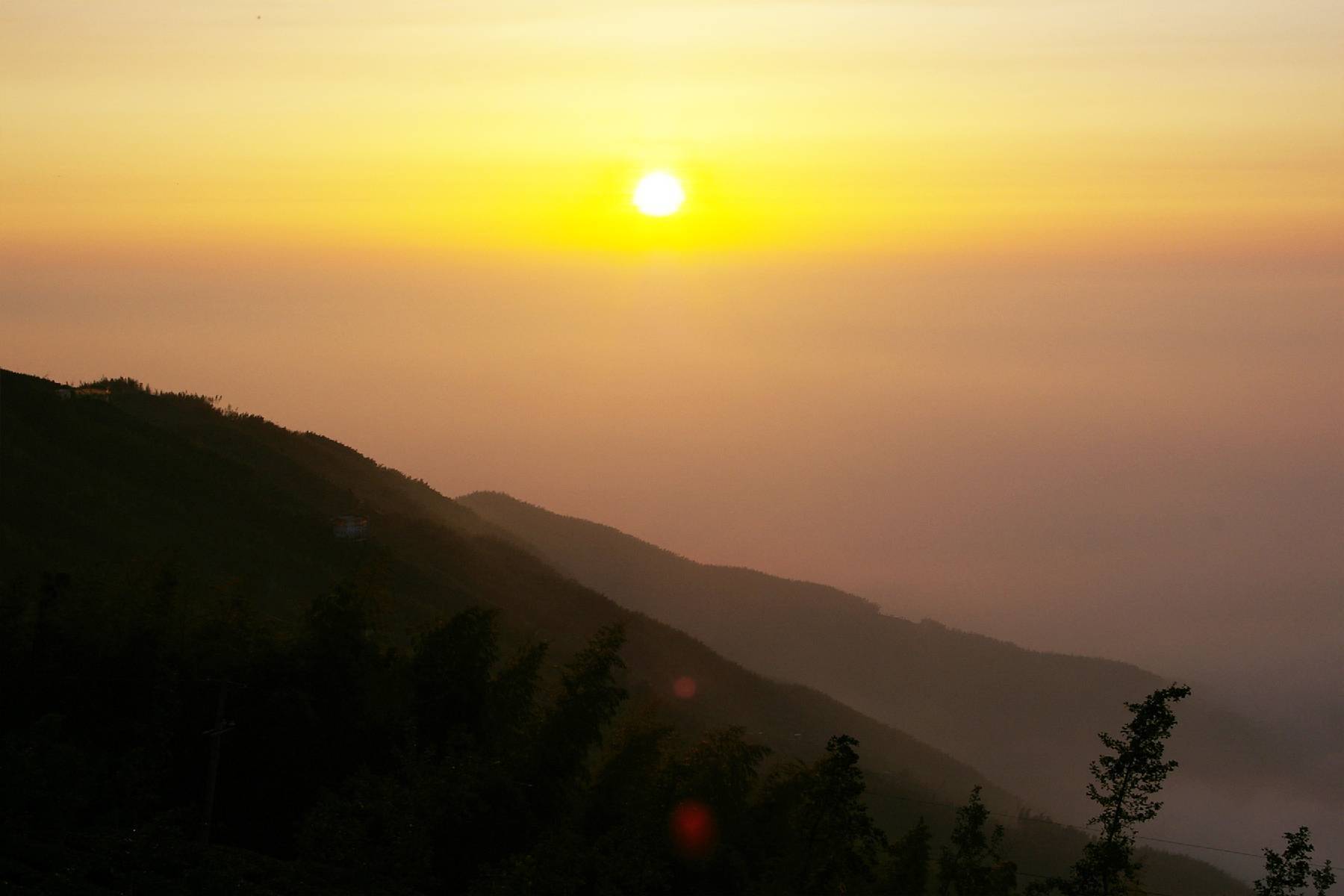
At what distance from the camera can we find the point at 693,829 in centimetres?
3475

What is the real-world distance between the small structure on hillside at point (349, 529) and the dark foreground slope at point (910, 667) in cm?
→ 6513

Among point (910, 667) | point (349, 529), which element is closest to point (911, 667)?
point (910, 667)

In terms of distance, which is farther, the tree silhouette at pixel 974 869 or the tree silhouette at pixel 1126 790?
the tree silhouette at pixel 974 869

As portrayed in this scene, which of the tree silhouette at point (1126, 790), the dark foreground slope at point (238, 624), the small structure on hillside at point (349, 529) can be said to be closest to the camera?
the tree silhouette at point (1126, 790)

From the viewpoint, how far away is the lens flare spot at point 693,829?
34375mm

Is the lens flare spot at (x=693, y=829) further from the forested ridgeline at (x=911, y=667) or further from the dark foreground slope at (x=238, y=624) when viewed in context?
the forested ridgeline at (x=911, y=667)

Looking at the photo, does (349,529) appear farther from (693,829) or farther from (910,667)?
(910,667)

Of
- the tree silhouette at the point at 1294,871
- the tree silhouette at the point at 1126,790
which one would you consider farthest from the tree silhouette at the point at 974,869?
the tree silhouette at the point at 1294,871

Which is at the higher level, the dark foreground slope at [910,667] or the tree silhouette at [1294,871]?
the dark foreground slope at [910,667]

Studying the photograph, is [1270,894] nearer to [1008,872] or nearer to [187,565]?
[1008,872]

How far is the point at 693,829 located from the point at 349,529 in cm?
3837

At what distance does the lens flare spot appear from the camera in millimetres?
34375

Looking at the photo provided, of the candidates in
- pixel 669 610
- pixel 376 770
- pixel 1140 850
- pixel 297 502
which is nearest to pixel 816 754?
pixel 1140 850

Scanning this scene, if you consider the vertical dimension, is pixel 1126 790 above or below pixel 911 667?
below
